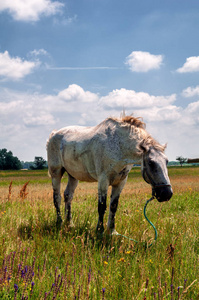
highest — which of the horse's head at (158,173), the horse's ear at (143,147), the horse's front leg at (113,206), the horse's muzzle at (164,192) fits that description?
the horse's ear at (143,147)

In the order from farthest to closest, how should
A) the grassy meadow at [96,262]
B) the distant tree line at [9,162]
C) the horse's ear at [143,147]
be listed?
the distant tree line at [9,162]
the horse's ear at [143,147]
the grassy meadow at [96,262]

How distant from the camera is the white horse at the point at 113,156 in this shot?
15.4 ft

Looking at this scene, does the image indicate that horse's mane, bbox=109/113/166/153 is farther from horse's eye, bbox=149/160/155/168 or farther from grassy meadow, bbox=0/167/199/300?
grassy meadow, bbox=0/167/199/300

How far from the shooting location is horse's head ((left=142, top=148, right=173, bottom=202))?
456 cm

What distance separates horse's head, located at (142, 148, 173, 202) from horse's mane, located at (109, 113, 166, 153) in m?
0.10

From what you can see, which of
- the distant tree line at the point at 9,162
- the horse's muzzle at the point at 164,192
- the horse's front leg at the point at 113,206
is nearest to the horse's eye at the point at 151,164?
the horse's muzzle at the point at 164,192

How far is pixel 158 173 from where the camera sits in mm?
4594

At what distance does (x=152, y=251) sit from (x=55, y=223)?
2.86m

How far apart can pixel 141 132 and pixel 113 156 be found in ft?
2.33

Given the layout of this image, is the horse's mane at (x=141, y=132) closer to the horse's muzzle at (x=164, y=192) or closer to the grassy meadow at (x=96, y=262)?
the horse's muzzle at (x=164, y=192)

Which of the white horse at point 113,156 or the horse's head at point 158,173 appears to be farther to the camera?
the white horse at point 113,156

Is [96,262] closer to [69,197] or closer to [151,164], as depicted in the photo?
[151,164]

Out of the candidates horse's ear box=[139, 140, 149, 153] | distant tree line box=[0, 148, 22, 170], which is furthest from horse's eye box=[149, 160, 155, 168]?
distant tree line box=[0, 148, 22, 170]

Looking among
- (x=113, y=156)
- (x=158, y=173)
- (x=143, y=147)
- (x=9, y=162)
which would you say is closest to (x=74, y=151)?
(x=113, y=156)
